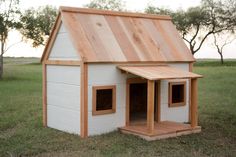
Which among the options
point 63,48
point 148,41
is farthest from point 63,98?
point 148,41

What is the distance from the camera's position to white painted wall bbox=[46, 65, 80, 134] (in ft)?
35.8

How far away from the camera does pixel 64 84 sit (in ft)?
37.7

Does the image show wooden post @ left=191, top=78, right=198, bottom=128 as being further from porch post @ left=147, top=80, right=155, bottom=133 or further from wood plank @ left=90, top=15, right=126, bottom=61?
wood plank @ left=90, top=15, right=126, bottom=61

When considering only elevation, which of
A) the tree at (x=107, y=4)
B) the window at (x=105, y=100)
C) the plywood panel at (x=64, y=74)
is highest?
the tree at (x=107, y=4)

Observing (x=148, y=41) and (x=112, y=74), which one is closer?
(x=112, y=74)

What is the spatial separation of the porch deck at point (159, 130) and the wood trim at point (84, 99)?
1.14m

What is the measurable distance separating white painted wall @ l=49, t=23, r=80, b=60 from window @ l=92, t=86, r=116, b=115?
1.08 m

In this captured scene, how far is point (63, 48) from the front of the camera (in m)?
11.4

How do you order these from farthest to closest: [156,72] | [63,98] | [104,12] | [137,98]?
[137,98] → [104,12] → [63,98] → [156,72]

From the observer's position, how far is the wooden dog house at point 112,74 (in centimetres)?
1065

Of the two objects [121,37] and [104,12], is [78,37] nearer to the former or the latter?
[121,37]

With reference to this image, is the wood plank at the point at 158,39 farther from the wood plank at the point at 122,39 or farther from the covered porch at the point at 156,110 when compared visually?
the wood plank at the point at 122,39

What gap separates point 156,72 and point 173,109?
2.02m

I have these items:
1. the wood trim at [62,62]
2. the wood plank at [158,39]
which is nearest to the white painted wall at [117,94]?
the wood trim at [62,62]
